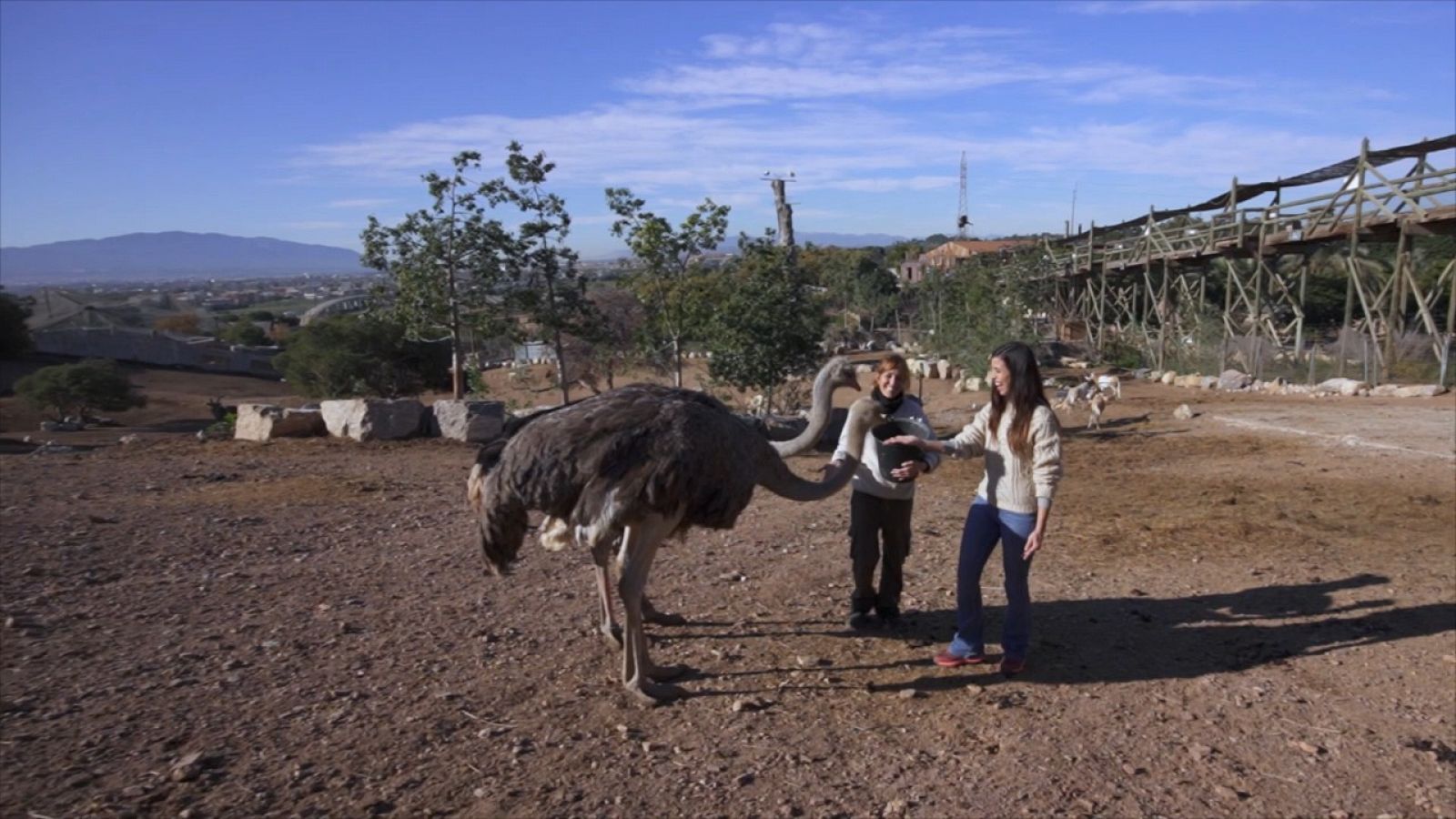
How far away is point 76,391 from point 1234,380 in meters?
23.6

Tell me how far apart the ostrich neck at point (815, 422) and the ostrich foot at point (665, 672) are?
3.64ft

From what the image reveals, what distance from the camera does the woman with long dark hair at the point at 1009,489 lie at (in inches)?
186

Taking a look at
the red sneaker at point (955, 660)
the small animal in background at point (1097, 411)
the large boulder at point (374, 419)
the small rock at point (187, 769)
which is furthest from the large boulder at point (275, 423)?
the small animal in background at point (1097, 411)

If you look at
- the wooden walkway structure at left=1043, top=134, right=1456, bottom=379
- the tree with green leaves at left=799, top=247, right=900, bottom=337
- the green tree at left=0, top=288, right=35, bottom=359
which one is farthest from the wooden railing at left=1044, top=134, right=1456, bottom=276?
the green tree at left=0, top=288, right=35, bottom=359

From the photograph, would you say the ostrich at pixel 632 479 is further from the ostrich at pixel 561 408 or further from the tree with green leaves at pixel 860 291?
the tree with green leaves at pixel 860 291

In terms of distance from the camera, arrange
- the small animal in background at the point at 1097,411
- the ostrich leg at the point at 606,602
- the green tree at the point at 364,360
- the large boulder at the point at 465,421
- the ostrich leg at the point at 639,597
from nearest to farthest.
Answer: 1. the ostrich leg at the point at 639,597
2. the ostrich leg at the point at 606,602
3. the large boulder at the point at 465,421
4. the small animal in background at the point at 1097,411
5. the green tree at the point at 364,360

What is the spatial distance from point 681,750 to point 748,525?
12.7 ft

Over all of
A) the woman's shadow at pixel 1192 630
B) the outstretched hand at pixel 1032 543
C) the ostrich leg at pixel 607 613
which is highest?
the outstretched hand at pixel 1032 543

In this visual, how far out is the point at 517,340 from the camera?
15.0 m

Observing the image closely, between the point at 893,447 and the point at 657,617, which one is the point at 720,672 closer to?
the point at 657,617

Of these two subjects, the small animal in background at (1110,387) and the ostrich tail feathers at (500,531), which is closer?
the ostrich tail feathers at (500,531)

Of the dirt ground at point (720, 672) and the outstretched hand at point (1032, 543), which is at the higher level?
the outstretched hand at point (1032, 543)

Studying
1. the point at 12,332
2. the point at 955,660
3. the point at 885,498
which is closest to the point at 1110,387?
the point at 885,498

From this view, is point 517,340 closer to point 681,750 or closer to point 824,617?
point 824,617
